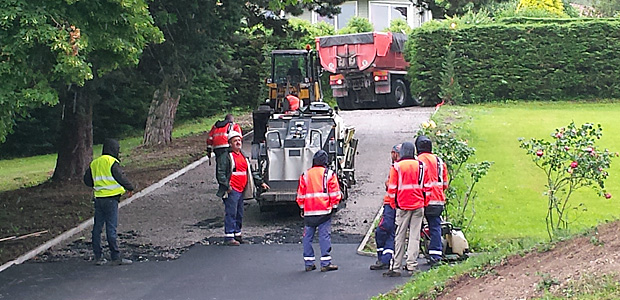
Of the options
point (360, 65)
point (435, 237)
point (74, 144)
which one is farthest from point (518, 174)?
point (360, 65)

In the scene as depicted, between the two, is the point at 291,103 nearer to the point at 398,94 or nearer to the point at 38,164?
the point at 38,164

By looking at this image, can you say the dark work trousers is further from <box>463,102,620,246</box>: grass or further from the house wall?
the house wall

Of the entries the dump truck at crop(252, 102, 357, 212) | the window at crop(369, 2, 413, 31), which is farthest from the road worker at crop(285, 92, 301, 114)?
the window at crop(369, 2, 413, 31)

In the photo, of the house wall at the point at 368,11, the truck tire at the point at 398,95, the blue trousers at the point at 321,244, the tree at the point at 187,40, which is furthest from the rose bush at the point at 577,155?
the house wall at the point at 368,11

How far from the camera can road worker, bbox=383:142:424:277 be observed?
10.3 m

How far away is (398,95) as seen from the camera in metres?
34.0

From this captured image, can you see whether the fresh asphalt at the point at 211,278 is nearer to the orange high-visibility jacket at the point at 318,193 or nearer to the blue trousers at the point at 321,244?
the blue trousers at the point at 321,244

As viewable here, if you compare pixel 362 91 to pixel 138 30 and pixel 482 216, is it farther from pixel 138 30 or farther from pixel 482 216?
pixel 138 30

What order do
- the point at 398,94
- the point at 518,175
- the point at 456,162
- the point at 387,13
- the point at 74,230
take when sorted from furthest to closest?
the point at 387,13 < the point at 398,94 < the point at 518,175 < the point at 74,230 < the point at 456,162

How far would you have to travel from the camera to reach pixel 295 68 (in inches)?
843

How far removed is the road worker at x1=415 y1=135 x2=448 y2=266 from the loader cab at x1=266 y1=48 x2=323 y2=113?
10.1 m

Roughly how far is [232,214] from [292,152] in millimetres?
2065

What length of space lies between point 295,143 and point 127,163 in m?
10.1

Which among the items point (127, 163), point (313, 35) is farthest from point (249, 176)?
point (313, 35)
